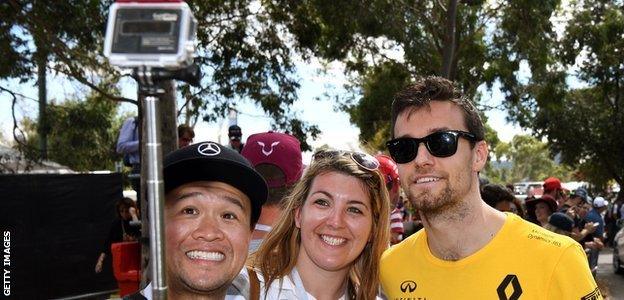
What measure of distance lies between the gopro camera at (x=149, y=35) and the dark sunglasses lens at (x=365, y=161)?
1.96 m

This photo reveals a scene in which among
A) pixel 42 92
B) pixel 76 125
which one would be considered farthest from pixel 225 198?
pixel 76 125

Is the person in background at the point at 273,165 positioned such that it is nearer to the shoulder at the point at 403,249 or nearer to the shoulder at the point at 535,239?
the shoulder at the point at 403,249

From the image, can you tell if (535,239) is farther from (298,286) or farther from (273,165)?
(273,165)

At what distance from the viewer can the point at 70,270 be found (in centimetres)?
1183

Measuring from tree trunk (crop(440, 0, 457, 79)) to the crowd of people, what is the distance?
12875 millimetres

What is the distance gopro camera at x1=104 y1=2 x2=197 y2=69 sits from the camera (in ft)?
5.40

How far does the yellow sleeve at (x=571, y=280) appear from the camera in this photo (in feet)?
9.23

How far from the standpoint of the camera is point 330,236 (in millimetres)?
3377

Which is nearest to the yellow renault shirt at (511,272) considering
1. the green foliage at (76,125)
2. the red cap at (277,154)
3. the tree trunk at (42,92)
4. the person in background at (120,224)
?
the red cap at (277,154)

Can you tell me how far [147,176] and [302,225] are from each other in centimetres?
191

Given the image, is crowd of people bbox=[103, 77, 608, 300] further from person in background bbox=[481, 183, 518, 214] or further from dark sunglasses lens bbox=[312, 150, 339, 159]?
person in background bbox=[481, 183, 518, 214]

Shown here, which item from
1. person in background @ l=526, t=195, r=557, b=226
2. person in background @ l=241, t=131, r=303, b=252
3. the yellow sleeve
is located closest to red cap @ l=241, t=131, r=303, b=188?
person in background @ l=241, t=131, r=303, b=252

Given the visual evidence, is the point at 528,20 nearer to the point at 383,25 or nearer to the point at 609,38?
the point at 383,25

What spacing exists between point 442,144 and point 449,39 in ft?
45.5
